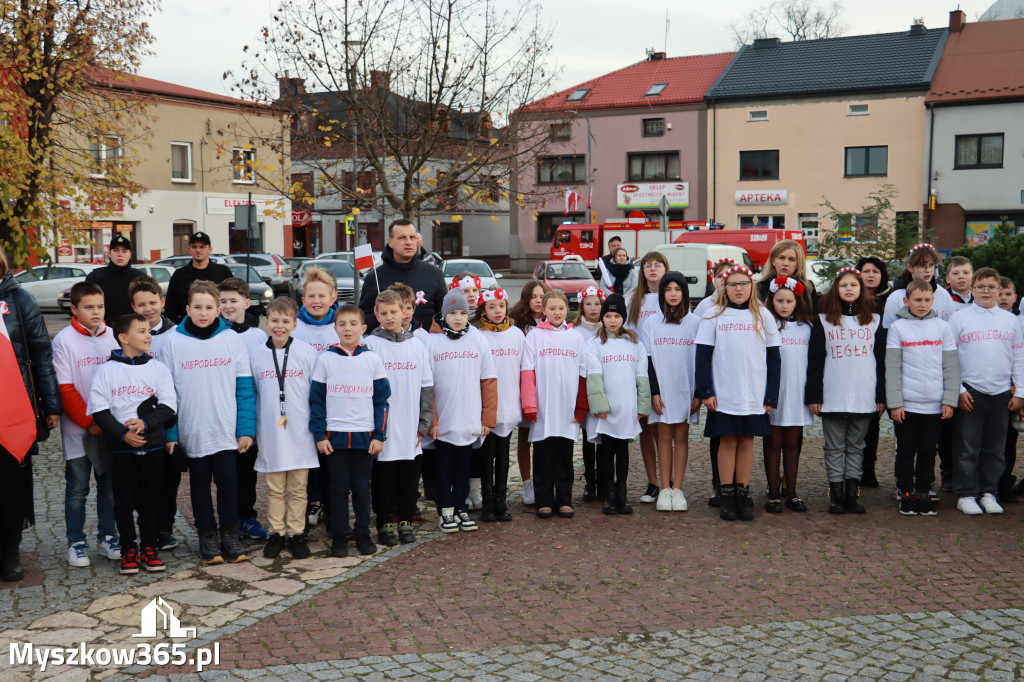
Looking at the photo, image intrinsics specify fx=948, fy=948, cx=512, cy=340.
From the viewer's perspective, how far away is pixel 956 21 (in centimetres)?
4347

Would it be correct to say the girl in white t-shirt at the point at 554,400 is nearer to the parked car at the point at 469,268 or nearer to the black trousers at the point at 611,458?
the black trousers at the point at 611,458

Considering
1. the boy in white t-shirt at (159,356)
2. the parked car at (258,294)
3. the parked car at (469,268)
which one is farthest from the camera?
the parked car at (469,268)

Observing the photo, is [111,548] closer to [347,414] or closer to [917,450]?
[347,414]

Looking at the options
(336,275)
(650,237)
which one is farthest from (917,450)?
(650,237)

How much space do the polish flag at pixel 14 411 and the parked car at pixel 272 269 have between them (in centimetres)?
2380

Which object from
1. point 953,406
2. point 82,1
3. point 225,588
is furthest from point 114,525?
point 82,1

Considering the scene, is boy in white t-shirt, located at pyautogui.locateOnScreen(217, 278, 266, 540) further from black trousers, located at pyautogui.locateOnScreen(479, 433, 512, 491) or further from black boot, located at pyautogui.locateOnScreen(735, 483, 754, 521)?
black boot, located at pyautogui.locateOnScreen(735, 483, 754, 521)

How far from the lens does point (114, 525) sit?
613cm

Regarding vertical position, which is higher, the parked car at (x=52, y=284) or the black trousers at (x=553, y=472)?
the parked car at (x=52, y=284)

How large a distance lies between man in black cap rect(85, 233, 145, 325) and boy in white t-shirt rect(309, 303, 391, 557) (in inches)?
113

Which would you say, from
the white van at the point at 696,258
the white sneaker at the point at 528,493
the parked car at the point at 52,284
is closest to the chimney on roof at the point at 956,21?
the white van at the point at 696,258

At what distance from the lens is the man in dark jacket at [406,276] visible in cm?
730

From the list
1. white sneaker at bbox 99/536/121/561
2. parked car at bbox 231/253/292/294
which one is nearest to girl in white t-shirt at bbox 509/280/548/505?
white sneaker at bbox 99/536/121/561

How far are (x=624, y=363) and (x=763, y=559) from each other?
185cm
